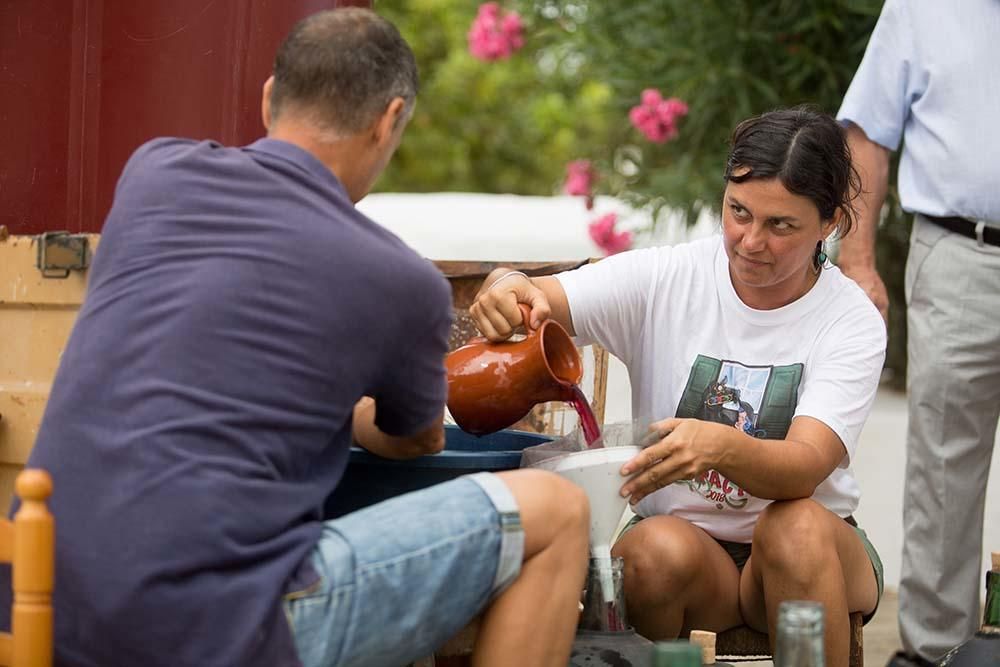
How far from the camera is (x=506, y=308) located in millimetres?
2537

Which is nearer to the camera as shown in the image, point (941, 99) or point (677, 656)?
point (677, 656)

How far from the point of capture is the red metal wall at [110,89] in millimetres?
3115

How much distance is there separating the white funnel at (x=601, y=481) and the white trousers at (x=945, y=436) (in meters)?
1.48

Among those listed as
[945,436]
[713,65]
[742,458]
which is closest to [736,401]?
[742,458]

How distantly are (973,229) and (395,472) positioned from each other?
5.86 feet

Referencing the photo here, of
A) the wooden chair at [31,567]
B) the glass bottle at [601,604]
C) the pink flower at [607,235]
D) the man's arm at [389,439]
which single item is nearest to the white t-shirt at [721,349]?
the glass bottle at [601,604]

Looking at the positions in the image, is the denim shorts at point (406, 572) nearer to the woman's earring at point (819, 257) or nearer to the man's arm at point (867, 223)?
the woman's earring at point (819, 257)

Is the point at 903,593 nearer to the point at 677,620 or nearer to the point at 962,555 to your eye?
the point at 962,555

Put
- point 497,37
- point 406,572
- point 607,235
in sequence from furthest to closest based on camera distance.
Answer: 1. point 497,37
2. point 607,235
3. point 406,572

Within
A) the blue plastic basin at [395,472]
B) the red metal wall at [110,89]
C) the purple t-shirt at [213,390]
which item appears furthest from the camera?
the red metal wall at [110,89]

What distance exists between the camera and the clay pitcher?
239 cm

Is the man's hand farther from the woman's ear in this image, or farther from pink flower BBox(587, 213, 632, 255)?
pink flower BBox(587, 213, 632, 255)

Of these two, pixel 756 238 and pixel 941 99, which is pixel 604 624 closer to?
pixel 756 238

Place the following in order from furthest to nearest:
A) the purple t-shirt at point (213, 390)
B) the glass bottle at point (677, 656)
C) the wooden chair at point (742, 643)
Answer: the wooden chair at point (742, 643)
the purple t-shirt at point (213, 390)
the glass bottle at point (677, 656)
